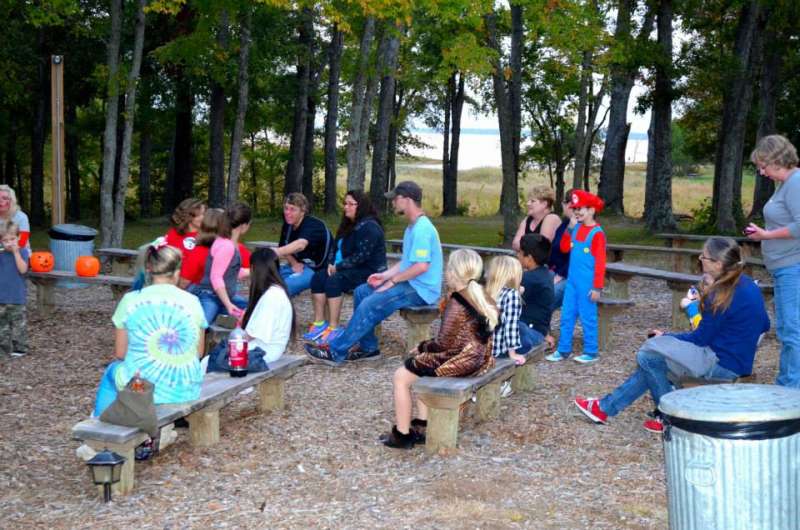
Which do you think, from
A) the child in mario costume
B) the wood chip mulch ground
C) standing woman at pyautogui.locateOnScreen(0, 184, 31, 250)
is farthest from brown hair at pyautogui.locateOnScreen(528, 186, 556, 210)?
standing woman at pyautogui.locateOnScreen(0, 184, 31, 250)

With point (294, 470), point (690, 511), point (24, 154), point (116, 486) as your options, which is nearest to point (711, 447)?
point (690, 511)

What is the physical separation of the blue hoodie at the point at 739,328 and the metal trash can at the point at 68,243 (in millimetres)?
9742

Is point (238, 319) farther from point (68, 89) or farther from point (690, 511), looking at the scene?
point (68, 89)

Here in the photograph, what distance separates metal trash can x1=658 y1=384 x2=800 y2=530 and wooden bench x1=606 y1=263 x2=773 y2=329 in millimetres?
6529

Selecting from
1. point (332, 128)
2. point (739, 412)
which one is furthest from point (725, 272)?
point (332, 128)

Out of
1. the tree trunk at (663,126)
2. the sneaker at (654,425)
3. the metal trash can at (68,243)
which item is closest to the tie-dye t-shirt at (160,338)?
the sneaker at (654,425)

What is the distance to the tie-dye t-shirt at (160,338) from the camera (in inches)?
221

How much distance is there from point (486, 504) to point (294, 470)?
1.30 metres

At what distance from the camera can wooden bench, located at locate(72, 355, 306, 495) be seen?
17.1 ft

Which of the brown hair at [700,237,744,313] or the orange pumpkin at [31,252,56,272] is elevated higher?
the brown hair at [700,237,744,313]

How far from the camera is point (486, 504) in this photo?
17.0 ft

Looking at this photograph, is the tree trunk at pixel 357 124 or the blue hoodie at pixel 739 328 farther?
the tree trunk at pixel 357 124

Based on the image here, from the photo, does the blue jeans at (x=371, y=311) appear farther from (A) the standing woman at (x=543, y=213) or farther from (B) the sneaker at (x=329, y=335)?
(A) the standing woman at (x=543, y=213)

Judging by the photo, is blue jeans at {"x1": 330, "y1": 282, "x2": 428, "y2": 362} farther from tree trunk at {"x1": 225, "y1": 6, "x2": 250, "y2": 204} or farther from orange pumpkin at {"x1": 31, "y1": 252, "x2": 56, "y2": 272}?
tree trunk at {"x1": 225, "y1": 6, "x2": 250, "y2": 204}
